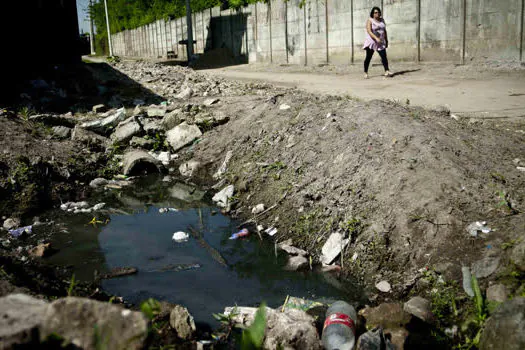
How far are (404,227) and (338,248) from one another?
0.49 meters

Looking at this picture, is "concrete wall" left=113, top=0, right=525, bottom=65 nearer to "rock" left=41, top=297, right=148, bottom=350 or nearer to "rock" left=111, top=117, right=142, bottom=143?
"rock" left=111, top=117, right=142, bottom=143

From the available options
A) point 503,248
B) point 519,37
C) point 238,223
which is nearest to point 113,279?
point 238,223

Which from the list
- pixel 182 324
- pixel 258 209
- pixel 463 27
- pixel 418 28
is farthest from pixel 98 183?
pixel 418 28

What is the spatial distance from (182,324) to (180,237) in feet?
5.00

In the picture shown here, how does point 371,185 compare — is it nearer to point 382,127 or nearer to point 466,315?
point 382,127

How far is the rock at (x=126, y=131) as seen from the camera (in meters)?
6.13

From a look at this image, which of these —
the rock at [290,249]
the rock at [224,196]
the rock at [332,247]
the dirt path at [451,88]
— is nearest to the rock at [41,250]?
the rock at [224,196]

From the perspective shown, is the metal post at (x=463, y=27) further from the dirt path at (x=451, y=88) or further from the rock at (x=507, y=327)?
the rock at (x=507, y=327)

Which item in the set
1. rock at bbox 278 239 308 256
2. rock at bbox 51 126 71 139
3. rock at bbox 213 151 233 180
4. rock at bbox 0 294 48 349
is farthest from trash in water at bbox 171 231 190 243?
rock at bbox 51 126 71 139

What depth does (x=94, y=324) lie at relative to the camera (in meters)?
1.16

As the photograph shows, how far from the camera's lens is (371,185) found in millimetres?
3307

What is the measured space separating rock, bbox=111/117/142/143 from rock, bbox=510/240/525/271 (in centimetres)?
510

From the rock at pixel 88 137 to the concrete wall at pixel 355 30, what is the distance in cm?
828

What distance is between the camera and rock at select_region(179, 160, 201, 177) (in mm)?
5340
